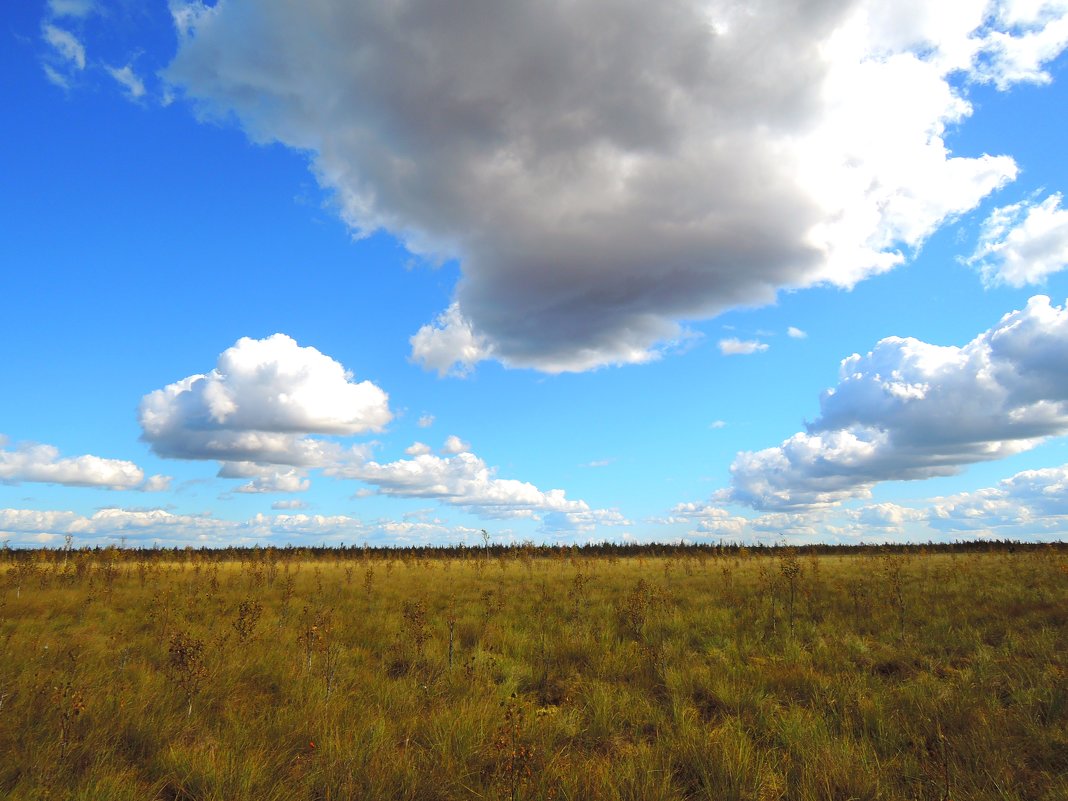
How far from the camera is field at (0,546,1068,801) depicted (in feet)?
16.5

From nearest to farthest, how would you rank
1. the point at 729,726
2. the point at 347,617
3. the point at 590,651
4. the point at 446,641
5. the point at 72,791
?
the point at 72,791, the point at 729,726, the point at 590,651, the point at 446,641, the point at 347,617

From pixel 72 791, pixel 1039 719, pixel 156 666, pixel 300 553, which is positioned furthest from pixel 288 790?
pixel 300 553

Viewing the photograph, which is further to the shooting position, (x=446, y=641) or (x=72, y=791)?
(x=446, y=641)

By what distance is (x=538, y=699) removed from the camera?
26.9 ft

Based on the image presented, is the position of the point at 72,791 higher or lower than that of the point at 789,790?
higher

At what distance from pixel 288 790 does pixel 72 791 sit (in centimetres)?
161

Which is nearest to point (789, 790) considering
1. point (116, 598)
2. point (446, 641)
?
point (446, 641)

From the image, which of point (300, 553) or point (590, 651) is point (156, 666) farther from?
point (300, 553)

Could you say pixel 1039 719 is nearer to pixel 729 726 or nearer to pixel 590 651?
pixel 729 726

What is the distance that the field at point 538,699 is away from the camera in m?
5.04

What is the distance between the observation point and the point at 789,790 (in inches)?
202

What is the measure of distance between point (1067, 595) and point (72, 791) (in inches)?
774

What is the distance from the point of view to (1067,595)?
14.3 meters

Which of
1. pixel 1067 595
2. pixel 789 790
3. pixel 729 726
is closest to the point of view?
pixel 789 790
